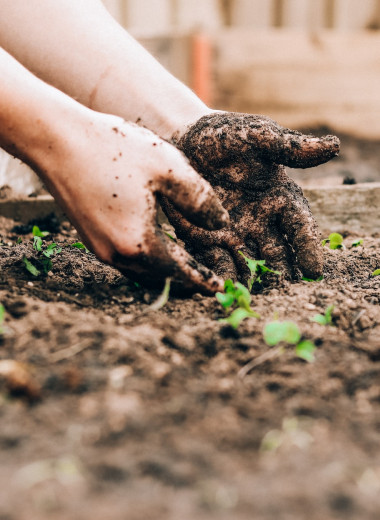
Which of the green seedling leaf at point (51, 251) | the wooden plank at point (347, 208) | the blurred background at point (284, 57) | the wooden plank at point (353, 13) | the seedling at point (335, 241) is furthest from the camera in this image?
the wooden plank at point (353, 13)

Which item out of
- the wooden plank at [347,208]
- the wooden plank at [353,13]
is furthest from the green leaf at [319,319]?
the wooden plank at [353,13]

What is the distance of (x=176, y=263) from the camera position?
1.39m

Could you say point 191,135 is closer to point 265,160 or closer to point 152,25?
point 265,160

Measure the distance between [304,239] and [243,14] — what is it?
3299mm

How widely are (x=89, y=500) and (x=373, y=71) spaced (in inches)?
172

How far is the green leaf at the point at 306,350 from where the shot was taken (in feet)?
3.52

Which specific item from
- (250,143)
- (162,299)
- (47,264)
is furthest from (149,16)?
(162,299)

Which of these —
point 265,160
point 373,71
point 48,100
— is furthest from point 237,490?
point 373,71

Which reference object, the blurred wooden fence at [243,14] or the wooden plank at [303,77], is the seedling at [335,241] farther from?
the blurred wooden fence at [243,14]

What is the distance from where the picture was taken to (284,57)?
13.5 feet

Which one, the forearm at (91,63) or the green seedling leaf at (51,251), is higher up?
the forearm at (91,63)

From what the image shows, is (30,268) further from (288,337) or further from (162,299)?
(288,337)

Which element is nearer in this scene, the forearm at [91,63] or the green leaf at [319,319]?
the green leaf at [319,319]

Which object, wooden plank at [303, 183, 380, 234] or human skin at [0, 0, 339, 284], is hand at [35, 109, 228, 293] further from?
wooden plank at [303, 183, 380, 234]
